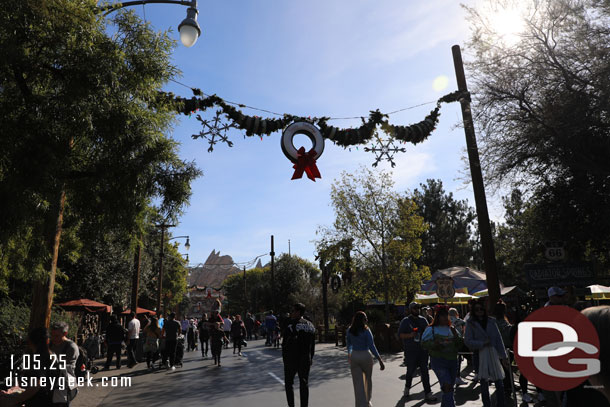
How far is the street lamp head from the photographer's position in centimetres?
816

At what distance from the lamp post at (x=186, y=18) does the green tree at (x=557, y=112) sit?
8.36 m

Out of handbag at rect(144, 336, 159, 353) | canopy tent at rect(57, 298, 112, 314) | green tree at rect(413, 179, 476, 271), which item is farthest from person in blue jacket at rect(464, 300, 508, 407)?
green tree at rect(413, 179, 476, 271)

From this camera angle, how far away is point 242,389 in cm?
1018

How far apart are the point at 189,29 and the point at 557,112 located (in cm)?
957

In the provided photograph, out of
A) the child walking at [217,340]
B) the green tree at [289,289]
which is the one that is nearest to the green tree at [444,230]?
the green tree at [289,289]

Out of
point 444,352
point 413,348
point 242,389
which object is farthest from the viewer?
point 242,389

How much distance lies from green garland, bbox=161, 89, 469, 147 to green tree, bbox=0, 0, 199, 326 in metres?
0.85

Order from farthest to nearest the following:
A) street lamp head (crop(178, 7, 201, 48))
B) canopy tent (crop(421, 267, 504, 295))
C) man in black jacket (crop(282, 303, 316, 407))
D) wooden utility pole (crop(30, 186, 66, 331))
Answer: canopy tent (crop(421, 267, 504, 295)) < street lamp head (crop(178, 7, 201, 48)) < wooden utility pole (crop(30, 186, 66, 331)) < man in black jacket (crop(282, 303, 316, 407))

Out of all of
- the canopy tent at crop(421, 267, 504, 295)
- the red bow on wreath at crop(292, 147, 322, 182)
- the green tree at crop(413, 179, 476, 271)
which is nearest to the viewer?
the red bow on wreath at crop(292, 147, 322, 182)

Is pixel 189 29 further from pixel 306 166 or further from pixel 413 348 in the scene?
pixel 413 348

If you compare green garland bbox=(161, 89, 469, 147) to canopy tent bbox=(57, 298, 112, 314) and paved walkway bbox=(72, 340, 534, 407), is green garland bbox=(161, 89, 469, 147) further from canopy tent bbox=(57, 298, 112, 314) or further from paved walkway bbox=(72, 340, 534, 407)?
canopy tent bbox=(57, 298, 112, 314)

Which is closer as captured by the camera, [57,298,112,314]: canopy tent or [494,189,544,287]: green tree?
[57,298,112,314]: canopy tent

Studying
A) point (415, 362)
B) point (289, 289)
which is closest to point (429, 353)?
point (415, 362)

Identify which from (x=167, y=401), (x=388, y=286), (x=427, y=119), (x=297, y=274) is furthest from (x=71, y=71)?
(x=297, y=274)
